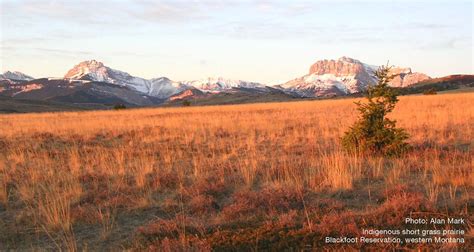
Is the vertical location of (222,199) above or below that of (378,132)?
below

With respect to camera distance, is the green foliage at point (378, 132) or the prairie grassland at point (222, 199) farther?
the green foliage at point (378, 132)

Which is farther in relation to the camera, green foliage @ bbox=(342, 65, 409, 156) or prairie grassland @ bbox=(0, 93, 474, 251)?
green foliage @ bbox=(342, 65, 409, 156)

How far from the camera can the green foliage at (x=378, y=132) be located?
10383 millimetres

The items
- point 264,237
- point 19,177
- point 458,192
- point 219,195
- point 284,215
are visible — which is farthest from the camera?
point 19,177

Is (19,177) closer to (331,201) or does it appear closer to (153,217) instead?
(153,217)

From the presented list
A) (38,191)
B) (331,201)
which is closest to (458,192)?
(331,201)

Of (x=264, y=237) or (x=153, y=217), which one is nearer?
(x=264, y=237)

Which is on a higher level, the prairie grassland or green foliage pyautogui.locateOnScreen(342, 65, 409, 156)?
green foliage pyautogui.locateOnScreen(342, 65, 409, 156)

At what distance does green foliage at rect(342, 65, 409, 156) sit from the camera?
34.1ft

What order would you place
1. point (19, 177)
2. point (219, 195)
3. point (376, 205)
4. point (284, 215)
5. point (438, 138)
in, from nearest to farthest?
point (284, 215)
point (376, 205)
point (219, 195)
point (19, 177)
point (438, 138)

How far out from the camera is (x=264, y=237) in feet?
15.9

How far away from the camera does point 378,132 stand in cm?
1053

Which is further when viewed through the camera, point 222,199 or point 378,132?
point 378,132

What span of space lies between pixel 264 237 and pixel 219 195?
259 cm
